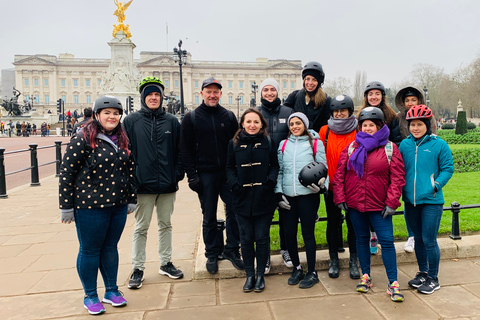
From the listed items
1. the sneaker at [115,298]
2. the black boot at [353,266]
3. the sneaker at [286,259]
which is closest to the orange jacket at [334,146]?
the black boot at [353,266]

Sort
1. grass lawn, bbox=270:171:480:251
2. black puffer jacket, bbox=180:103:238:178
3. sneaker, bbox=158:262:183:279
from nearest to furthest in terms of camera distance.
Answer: black puffer jacket, bbox=180:103:238:178 → sneaker, bbox=158:262:183:279 → grass lawn, bbox=270:171:480:251

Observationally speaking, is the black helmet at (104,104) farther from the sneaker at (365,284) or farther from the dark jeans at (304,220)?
the sneaker at (365,284)

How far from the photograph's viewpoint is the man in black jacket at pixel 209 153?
4.39m

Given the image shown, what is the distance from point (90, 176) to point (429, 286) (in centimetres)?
364

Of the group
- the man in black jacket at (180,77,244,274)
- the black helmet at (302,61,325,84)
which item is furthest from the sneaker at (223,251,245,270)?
the black helmet at (302,61,325,84)

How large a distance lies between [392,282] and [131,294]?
9.17ft

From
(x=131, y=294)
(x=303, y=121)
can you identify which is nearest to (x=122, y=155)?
(x=131, y=294)

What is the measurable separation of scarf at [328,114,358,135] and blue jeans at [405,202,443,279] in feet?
3.47

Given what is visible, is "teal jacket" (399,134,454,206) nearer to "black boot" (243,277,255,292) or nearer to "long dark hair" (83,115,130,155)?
"black boot" (243,277,255,292)

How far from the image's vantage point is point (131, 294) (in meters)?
4.12

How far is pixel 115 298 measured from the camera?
383 cm

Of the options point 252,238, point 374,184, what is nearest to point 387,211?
point 374,184

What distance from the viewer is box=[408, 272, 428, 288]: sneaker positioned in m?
4.04

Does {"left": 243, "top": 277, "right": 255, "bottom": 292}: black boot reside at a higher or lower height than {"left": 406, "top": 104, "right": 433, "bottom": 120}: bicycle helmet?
lower
